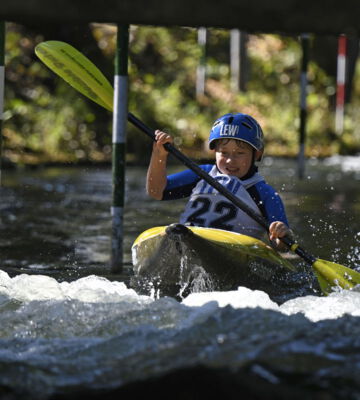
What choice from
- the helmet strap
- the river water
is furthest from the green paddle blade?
the river water

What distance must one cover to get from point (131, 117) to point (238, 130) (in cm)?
56

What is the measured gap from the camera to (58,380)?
8.80 ft

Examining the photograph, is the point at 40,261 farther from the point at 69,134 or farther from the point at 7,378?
the point at 69,134

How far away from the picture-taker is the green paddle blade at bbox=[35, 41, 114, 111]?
198 inches

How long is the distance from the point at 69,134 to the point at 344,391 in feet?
37.4

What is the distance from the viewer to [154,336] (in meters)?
3.12

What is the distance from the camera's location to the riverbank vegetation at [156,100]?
44.7 ft

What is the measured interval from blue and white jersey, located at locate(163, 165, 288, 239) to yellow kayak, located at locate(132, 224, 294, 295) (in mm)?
269

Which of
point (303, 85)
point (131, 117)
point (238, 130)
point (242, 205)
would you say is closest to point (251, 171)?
point (238, 130)

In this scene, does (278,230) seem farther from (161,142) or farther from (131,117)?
(131,117)

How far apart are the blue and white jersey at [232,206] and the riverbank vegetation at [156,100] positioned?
6.69 metres

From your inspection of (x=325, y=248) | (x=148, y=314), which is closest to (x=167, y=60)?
(x=325, y=248)

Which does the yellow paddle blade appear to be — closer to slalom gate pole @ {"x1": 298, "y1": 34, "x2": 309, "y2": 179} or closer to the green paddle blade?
the green paddle blade

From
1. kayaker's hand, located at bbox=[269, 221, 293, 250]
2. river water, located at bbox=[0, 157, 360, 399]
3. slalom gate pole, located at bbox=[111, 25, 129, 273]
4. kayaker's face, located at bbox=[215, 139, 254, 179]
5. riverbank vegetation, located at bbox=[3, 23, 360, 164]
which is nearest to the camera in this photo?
river water, located at bbox=[0, 157, 360, 399]
